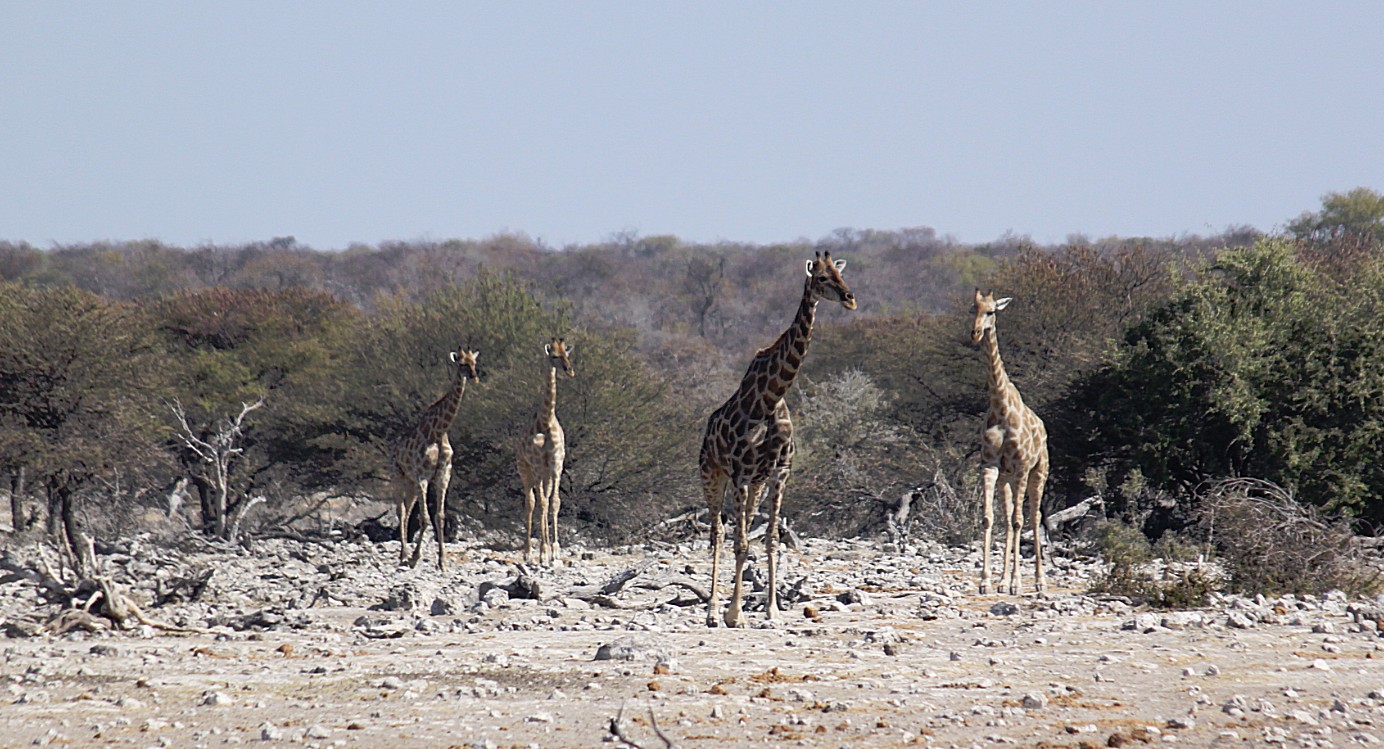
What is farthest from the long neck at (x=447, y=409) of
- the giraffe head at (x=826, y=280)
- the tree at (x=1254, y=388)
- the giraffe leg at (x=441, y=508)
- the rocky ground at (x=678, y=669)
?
the giraffe head at (x=826, y=280)

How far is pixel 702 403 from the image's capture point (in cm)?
3005

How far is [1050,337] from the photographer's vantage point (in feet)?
83.8

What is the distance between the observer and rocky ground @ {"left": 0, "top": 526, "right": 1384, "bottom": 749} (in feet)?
22.1

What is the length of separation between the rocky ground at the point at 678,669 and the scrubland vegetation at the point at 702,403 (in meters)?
2.82

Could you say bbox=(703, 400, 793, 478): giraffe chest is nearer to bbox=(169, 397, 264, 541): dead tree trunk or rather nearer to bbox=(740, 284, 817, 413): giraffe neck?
bbox=(740, 284, 817, 413): giraffe neck

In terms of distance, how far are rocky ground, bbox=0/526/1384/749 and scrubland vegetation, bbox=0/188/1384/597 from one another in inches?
111

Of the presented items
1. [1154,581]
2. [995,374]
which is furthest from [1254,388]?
[1154,581]

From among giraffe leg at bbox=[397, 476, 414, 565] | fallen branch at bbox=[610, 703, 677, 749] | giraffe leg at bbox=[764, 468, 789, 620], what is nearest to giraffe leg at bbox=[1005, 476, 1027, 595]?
giraffe leg at bbox=[764, 468, 789, 620]

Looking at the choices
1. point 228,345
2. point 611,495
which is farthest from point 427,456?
point 228,345

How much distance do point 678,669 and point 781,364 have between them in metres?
3.02

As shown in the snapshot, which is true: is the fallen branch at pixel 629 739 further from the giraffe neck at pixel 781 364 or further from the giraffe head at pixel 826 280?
the giraffe neck at pixel 781 364

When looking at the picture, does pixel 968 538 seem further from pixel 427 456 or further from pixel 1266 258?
pixel 427 456

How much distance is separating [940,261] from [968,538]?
57.3 m

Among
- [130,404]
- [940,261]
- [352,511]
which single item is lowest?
[352,511]
